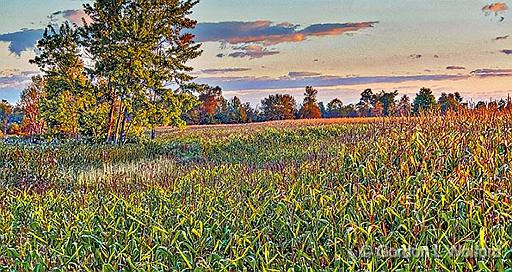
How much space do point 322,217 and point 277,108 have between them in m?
51.4

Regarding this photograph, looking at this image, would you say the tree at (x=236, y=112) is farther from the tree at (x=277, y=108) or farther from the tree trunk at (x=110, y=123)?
the tree trunk at (x=110, y=123)

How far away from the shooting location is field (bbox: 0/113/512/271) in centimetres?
373

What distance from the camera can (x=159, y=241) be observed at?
4477 mm

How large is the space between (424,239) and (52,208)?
15.3 feet

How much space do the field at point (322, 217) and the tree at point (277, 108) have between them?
47.8 metres

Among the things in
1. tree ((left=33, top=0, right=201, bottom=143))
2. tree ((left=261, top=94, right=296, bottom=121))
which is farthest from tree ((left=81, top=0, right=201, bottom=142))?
tree ((left=261, top=94, right=296, bottom=121))

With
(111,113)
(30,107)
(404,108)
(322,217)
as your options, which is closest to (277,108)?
(30,107)

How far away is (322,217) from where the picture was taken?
465cm

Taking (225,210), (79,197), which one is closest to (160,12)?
(79,197)

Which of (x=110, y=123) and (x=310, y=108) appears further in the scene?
(x=310, y=108)

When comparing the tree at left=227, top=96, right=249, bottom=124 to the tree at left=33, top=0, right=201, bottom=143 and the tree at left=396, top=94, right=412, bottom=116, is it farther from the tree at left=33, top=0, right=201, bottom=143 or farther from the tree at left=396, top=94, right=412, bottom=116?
the tree at left=396, top=94, right=412, bottom=116

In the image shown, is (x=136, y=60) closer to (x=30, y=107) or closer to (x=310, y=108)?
(x=30, y=107)

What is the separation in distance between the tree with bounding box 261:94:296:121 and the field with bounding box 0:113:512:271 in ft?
157

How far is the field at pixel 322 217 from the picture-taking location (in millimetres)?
3734
